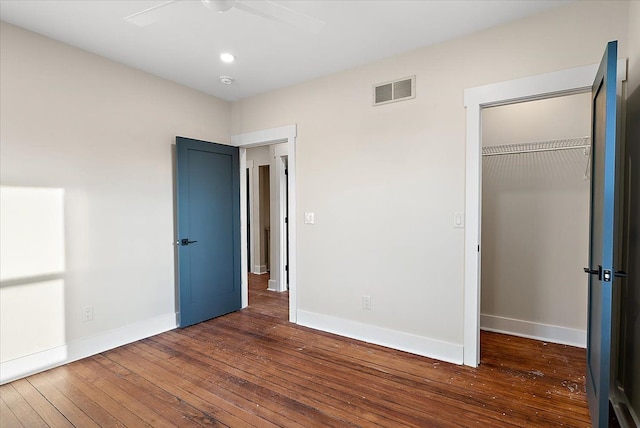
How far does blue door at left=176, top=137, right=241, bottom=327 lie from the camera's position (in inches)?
139

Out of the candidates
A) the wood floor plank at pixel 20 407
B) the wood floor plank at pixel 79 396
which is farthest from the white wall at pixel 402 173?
the wood floor plank at pixel 20 407

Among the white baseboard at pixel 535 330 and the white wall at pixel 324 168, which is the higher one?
the white wall at pixel 324 168

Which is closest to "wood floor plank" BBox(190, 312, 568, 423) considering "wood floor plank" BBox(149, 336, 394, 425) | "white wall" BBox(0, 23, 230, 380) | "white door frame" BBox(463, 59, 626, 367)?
"wood floor plank" BBox(149, 336, 394, 425)

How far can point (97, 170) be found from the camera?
2941mm

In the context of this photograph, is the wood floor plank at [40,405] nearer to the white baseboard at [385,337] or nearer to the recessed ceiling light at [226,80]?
the white baseboard at [385,337]

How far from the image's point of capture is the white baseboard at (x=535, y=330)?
3012 millimetres

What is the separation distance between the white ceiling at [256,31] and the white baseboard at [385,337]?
8.36 ft

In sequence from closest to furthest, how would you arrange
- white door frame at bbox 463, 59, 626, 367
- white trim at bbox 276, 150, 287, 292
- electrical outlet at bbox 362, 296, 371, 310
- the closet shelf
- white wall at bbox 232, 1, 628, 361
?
white wall at bbox 232, 1, 628, 361 < white door frame at bbox 463, 59, 626, 367 < the closet shelf < electrical outlet at bbox 362, 296, 371, 310 < white trim at bbox 276, 150, 287, 292

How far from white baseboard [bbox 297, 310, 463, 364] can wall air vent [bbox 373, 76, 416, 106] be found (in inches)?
84.4

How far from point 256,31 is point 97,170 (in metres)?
1.88

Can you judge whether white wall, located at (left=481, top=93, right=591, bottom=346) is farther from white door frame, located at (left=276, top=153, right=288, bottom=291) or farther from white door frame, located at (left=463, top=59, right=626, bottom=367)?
white door frame, located at (left=276, top=153, right=288, bottom=291)

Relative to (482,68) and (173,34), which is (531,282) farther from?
(173,34)

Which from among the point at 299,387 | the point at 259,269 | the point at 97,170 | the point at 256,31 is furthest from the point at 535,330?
the point at 259,269

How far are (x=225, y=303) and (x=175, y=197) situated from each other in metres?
1.41
